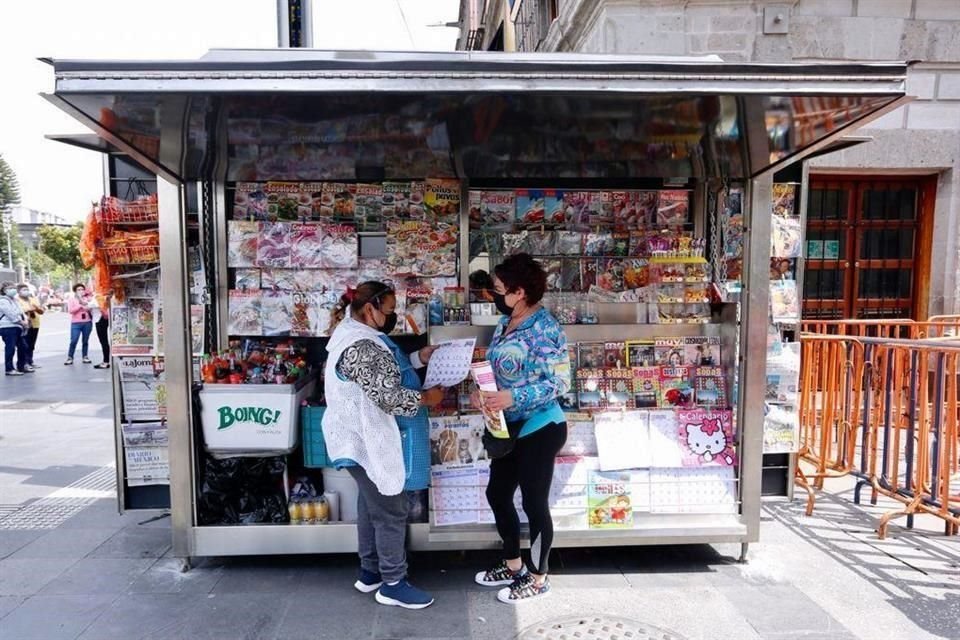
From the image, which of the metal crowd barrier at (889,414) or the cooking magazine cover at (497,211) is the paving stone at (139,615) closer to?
the cooking magazine cover at (497,211)

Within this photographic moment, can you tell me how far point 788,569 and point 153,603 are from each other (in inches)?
135

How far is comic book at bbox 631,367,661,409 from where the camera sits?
368 centimetres

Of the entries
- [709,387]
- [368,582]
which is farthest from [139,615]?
[709,387]

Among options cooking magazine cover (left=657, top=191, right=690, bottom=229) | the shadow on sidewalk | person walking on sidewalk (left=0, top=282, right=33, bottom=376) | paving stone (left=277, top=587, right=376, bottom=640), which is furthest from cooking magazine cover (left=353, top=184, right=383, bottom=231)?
person walking on sidewalk (left=0, top=282, right=33, bottom=376)

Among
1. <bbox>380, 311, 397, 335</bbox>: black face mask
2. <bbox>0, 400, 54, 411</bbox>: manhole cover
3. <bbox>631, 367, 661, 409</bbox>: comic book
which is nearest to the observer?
<bbox>380, 311, 397, 335</bbox>: black face mask

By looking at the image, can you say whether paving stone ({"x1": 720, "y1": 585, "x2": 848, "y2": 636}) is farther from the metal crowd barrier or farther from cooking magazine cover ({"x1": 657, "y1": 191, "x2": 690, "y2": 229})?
cooking magazine cover ({"x1": 657, "y1": 191, "x2": 690, "y2": 229})

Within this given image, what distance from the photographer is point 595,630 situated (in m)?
2.86

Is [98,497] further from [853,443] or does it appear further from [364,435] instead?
[853,443]

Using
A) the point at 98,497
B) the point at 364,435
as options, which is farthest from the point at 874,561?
the point at 98,497

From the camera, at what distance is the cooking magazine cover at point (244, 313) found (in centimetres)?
382

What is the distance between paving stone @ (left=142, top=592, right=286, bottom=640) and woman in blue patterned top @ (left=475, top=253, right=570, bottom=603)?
1118mm

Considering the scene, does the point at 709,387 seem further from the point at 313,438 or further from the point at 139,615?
the point at 139,615

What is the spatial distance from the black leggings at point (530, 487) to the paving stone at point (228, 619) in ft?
3.53

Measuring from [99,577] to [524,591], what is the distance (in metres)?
2.38
